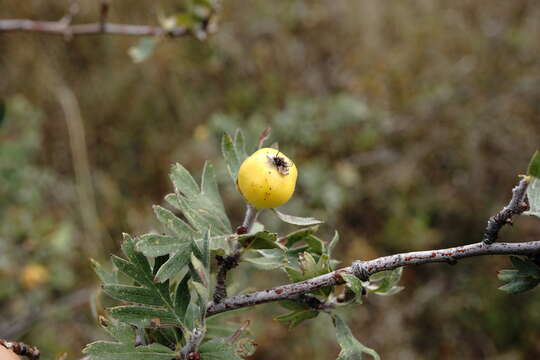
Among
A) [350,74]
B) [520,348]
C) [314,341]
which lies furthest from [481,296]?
[350,74]

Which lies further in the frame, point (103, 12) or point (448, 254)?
point (103, 12)

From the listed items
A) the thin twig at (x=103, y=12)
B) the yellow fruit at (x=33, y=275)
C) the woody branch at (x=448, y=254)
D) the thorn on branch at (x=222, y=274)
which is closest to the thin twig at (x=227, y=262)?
the thorn on branch at (x=222, y=274)

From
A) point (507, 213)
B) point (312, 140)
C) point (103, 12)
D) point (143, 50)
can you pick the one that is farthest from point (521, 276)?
point (312, 140)

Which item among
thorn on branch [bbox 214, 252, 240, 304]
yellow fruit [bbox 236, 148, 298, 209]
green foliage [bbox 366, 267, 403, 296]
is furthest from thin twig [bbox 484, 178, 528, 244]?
thorn on branch [bbox 214, 252, 240, 304]

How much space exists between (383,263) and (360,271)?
42 mm

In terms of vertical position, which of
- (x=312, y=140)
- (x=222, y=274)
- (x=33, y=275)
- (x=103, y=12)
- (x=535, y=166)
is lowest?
(x=33, y=275)

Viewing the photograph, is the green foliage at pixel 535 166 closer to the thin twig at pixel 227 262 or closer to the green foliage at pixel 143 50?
the thin twig at pixel 227 262

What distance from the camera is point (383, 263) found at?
0.77 meters

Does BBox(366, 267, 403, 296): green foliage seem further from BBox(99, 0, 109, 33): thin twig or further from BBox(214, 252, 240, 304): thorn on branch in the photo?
BBox(99, 0, 109, 33): thin twig

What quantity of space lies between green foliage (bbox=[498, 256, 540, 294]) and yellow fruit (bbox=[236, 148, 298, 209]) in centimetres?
41

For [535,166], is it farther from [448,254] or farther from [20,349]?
[20,349]

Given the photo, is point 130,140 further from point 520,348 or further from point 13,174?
point 520,348

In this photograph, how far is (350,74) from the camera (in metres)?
3.56

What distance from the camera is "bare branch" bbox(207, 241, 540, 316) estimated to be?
29.5 inches
